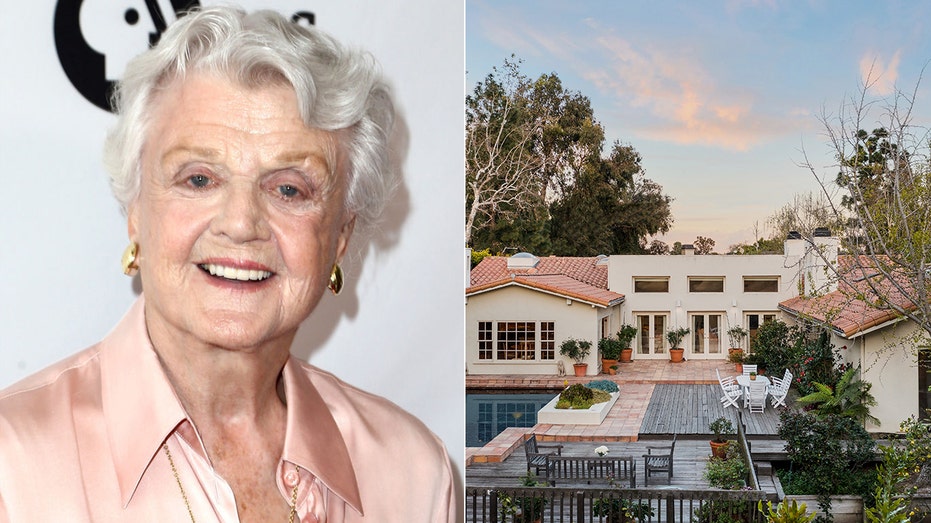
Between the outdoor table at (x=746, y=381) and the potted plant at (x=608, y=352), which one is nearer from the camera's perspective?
the outdoor table at (x=746, y=381)

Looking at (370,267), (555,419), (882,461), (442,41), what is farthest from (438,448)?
(882,461)

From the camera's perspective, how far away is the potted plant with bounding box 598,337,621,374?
13.1 ft

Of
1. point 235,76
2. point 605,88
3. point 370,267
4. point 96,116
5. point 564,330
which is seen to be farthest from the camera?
point 564,330

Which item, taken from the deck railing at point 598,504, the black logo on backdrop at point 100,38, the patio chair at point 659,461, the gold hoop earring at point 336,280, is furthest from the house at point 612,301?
the gold hoop earring at point 336,280

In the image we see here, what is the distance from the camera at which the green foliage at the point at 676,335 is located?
3.95 meters

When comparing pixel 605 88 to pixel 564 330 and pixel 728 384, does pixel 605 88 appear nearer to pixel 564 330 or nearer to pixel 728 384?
pixel 564 330

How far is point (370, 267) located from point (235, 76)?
0.66m

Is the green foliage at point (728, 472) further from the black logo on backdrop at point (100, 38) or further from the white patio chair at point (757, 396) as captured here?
the black logo on backdrop at point (100, 38)

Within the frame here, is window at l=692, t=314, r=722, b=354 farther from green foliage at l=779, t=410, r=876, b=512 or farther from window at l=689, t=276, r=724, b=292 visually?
green foliage at l=779, t=410, r=876, b=512

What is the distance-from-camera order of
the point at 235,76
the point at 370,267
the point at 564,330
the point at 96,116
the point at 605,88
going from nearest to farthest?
the point at 235,76
the point at 96,116
the point at 370,267
the point at 605,88
the point at 564,330

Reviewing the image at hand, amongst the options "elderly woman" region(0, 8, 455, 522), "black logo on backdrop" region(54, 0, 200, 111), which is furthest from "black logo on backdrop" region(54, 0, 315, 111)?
"elderly woman" region(0, 8, 455, 522)

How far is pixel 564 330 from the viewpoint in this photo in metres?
4.07

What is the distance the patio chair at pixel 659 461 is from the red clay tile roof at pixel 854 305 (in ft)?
2.74

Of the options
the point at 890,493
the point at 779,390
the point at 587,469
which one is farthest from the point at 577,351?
the point at 890,493
